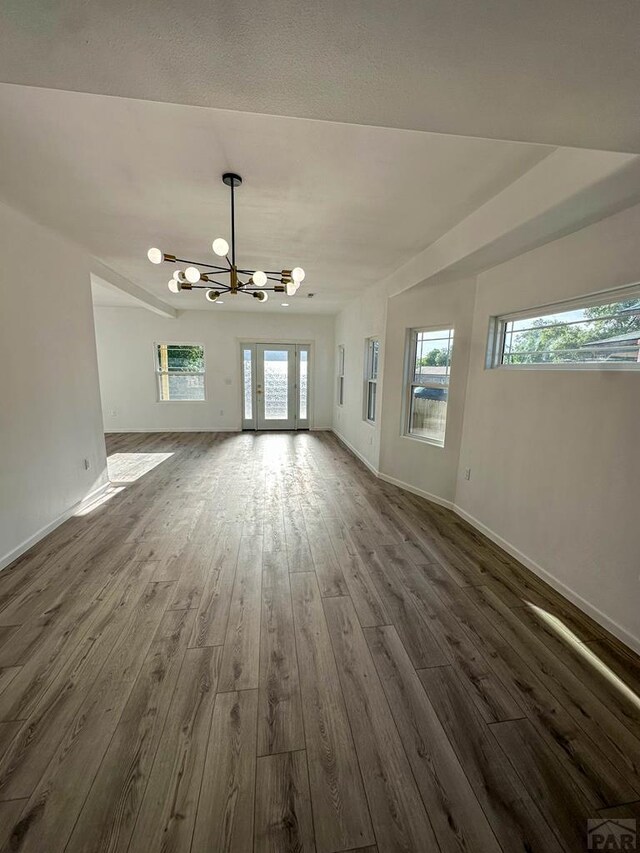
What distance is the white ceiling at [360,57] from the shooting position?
3.01 ft

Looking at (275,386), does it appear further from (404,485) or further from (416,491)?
(416,491)

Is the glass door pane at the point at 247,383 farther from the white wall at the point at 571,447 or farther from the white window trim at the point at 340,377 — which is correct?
the white wall at the point at 571,447

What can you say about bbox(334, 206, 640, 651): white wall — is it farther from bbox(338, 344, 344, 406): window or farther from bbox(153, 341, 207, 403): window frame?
bbox(153, 341, 207, 403): window frame

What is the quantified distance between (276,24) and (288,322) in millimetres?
6553

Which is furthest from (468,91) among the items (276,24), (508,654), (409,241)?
(508,654)

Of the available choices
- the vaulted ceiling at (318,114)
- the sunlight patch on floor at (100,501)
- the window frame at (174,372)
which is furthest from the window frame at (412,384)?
the window frame at (174,372)

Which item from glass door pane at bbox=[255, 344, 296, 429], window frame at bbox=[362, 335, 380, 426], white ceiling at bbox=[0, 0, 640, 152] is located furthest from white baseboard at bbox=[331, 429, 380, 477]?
white ceiling at bbox=[0, 0, 640, 152]

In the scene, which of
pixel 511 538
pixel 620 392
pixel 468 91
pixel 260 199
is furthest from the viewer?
pixel 511 538

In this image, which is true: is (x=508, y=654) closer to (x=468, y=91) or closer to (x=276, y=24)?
(x=468, y=91)

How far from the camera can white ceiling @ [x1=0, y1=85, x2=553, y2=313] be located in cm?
165

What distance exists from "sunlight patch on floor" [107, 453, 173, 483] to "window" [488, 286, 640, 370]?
457cm

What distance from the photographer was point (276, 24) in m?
0.95

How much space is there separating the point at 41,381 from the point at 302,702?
124 inches

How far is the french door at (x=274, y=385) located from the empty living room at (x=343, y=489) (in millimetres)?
3472
